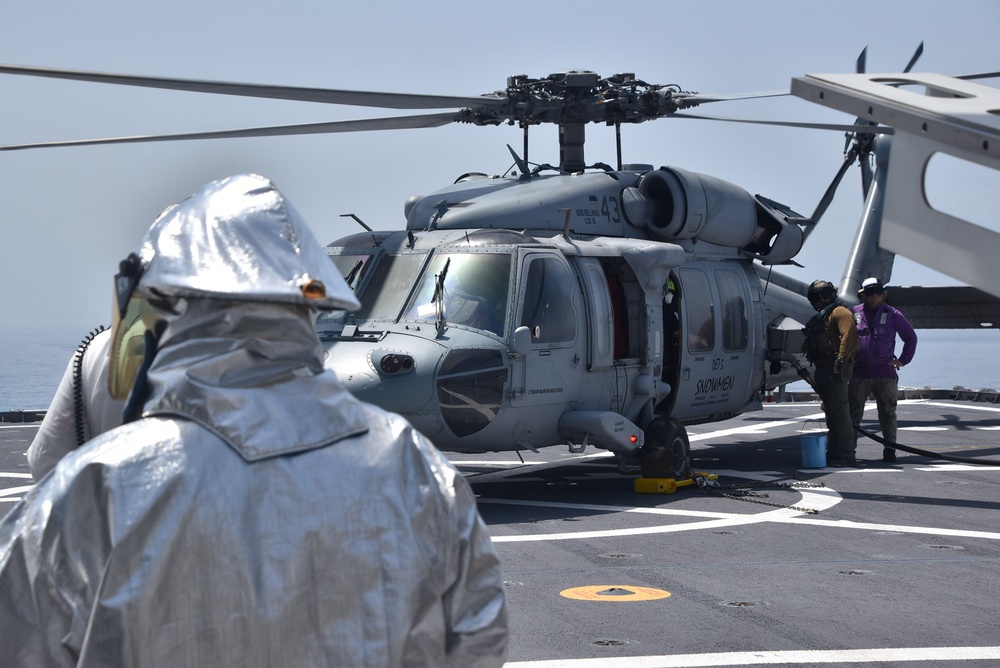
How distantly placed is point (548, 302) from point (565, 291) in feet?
0.80

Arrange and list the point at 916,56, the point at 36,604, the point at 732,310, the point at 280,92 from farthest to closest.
→ the point at 916,56
the point at 732,310
the point at 280,92
the point at 36,604

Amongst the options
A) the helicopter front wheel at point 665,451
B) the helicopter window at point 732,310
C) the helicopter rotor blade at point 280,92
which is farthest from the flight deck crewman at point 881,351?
the helicopter rotor blade at point 280,92

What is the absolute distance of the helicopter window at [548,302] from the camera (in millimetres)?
10266

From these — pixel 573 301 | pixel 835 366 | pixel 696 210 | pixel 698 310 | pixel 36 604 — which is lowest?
pixel 835 366

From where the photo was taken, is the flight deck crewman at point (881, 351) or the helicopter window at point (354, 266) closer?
the helicopter window at point (354, 266)

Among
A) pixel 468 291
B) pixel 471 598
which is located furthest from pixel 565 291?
pixel 471 598

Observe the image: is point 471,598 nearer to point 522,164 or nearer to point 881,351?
point 522,164

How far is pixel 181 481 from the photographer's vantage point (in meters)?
2.08

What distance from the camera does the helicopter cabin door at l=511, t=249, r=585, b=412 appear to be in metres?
10.1

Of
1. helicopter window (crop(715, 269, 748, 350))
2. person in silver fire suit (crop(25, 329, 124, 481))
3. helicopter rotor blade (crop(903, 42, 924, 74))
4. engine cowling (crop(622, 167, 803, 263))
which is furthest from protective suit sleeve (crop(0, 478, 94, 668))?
helicopter rotor blade (crop(903, 42, 924, 74))

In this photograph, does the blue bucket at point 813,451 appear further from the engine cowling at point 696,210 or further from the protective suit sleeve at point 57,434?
the protective suit sleeve at point 57,434

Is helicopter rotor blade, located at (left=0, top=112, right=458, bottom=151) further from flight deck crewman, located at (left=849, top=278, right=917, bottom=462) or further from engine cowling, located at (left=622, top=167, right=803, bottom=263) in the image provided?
flight deck crewman, located at (left=849, top=278, right=917, bottom=462)

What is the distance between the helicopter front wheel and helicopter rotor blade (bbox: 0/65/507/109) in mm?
3347

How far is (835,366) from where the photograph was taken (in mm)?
12758
